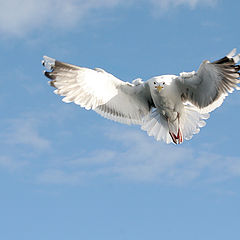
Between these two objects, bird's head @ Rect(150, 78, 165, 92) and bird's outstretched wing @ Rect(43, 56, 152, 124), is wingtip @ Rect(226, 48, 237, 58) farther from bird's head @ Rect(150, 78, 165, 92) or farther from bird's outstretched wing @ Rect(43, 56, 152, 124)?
bird's outstretched wing @ Rect(43, 56, 152, 124)

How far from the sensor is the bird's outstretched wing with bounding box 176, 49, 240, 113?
12438mm

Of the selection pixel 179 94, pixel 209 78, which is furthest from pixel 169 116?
pixel 209 78

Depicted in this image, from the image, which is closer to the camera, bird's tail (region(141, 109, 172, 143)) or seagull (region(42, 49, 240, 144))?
seagull (region(42, 49, 240, 144))

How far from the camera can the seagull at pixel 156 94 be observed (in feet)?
43.2

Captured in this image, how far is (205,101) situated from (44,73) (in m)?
3.99

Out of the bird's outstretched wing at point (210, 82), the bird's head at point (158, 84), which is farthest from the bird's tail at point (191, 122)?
the bird's head at point (158, 84)

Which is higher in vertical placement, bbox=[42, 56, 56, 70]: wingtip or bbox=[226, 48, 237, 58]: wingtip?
bbox=[42, 56, 56, 70]: wingtip

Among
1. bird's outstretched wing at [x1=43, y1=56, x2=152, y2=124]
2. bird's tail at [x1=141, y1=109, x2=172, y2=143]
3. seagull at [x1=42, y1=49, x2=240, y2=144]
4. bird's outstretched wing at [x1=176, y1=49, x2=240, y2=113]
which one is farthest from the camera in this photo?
bird's tail at [x1=141, y1=109, x2=172, y2=143]

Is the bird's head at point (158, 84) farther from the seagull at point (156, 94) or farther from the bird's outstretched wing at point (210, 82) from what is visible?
the bird's outstretched wing at point (210, 82)

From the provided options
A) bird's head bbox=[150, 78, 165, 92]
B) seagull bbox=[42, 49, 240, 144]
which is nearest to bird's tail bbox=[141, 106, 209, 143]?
seagull bbox=[42, 49, 240, 144]

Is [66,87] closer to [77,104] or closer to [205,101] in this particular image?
[77,104]

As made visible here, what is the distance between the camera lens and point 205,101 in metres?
13.9

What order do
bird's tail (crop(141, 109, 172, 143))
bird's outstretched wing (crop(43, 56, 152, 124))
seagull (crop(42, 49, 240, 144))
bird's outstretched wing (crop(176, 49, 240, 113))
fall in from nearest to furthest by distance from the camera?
bird's outstretched wing (crop(176, 49, 240, 113)), seagull (crop(42, 49, 240, 144)), bird's outstretched wing (crop(43, 56, 152, 124)), bird's tail (crop(141, 109, 172, 143))

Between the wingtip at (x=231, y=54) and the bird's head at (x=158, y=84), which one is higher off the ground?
the bird's head at (x=158, y=84)
